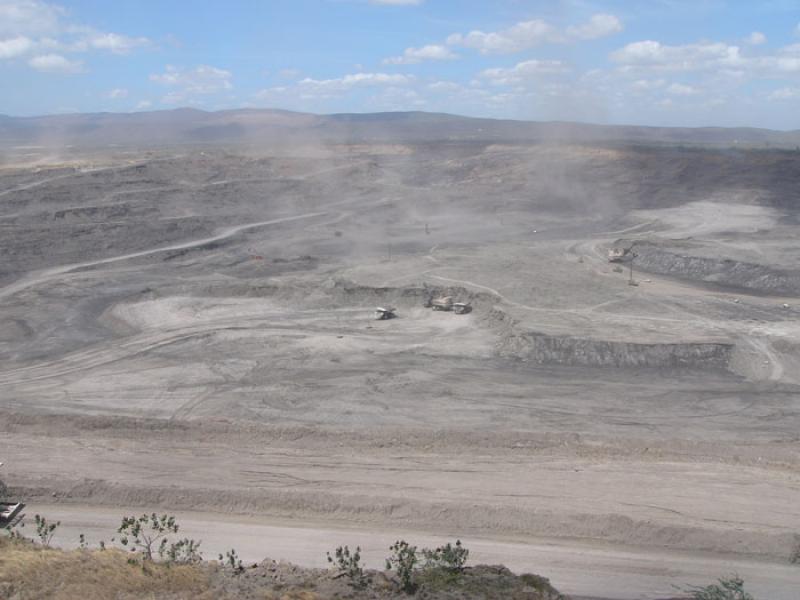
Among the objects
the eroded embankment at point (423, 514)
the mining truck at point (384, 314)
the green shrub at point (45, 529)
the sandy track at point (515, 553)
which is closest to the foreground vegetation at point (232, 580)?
the green shrub at point (45, 529)

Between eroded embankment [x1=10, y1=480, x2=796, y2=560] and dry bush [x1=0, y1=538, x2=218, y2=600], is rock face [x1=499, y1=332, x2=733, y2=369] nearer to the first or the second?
eroded embankment [x1=10, y1=480, x2=796, y2=560]

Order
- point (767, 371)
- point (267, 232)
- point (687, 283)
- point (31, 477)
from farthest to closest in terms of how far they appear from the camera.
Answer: point (267, 232)
point (687, 283)
point (767, 371)
point (31, 477)

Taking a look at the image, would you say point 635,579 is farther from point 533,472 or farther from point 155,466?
point 155,466

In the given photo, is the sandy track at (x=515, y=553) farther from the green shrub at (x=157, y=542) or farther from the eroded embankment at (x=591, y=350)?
the eroded embankment at (x=591, y=350)

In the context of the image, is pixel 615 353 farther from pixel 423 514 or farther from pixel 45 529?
pixel 45 529

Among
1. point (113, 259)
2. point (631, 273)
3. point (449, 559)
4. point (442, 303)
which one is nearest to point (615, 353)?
point (442, 303)

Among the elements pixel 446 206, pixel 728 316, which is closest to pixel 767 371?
pixel 728 316
